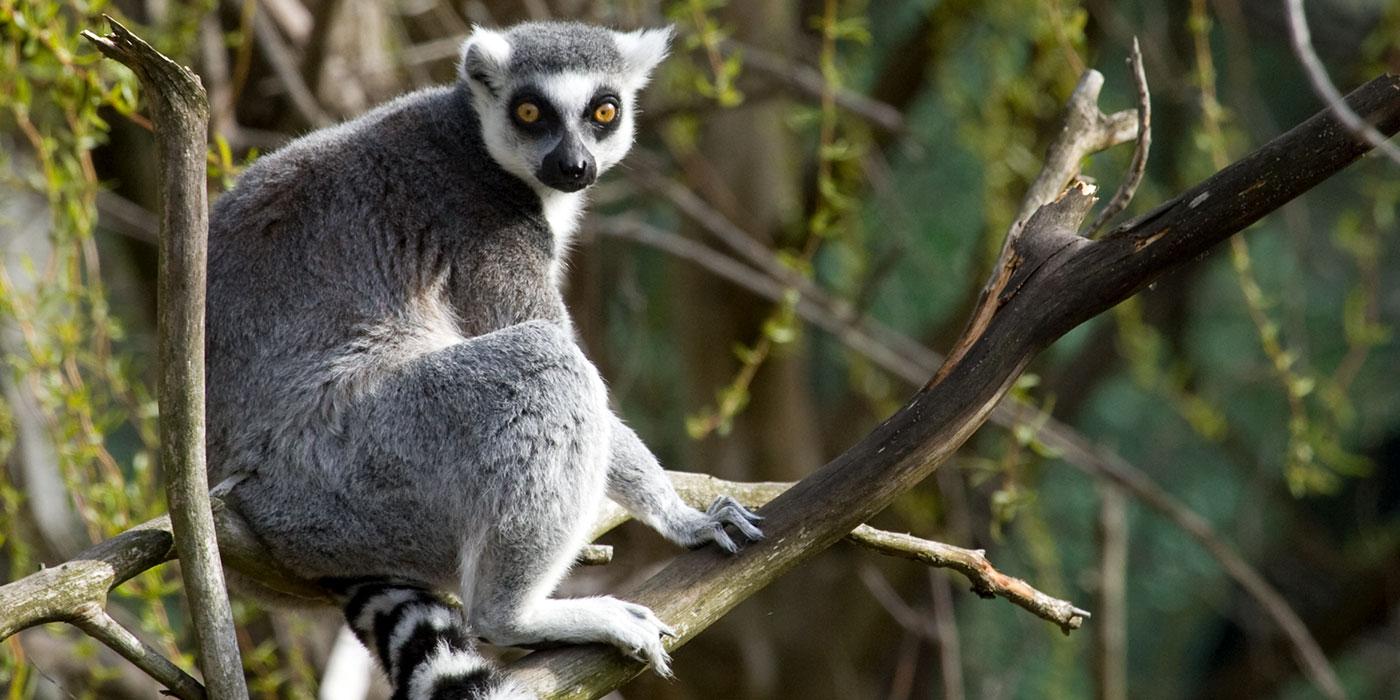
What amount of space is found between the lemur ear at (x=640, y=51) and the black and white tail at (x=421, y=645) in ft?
5.54

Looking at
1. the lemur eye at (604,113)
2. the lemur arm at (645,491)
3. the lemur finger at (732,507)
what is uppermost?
the lemur eye at (604,113)

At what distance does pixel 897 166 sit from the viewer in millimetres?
8117

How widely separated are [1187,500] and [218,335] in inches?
297

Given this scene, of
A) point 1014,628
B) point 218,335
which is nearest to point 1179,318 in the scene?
point 1014,628

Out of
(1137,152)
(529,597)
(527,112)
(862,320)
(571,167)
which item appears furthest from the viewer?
(862,320)

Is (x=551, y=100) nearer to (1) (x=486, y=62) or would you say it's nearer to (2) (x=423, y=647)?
(1) (x=486, y=62)

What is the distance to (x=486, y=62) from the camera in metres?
3.55

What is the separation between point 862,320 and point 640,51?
2007mm

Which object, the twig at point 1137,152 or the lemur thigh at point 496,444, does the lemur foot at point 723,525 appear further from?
the twig at point 1137,152

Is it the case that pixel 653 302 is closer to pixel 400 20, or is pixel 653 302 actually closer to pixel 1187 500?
pixel 400 20

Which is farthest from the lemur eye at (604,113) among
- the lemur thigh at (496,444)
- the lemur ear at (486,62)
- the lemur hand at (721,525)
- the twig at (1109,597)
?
the twig at (1109,597)

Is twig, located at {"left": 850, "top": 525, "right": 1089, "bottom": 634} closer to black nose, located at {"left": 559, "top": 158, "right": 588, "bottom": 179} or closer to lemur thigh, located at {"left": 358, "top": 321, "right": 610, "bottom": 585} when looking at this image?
lemur thigh, located at {"left": 358, "top": 321, "right": 610, "bottom": 585}

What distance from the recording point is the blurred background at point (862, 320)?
4.04 m

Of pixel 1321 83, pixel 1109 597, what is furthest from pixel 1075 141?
pixel 1109 597
